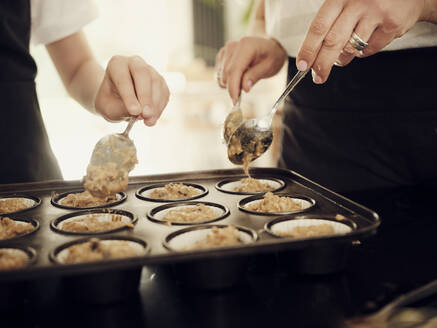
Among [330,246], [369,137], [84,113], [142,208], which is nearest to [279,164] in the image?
[369,137]

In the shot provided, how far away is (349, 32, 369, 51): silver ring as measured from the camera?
1.48 meters

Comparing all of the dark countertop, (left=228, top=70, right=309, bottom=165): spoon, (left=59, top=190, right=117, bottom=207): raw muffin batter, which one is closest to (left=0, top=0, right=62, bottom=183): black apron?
(left=59, top=190, right=117, bottom=207): raw muffin batter

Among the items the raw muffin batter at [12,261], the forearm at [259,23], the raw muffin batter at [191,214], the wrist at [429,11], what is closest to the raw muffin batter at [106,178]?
the raw muffin batter at [191,214]

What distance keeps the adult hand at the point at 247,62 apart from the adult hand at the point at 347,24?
0.68 m

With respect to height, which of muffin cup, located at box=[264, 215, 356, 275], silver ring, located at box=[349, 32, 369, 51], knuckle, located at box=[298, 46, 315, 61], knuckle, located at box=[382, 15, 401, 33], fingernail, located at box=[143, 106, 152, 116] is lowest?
muffin cup, located at box=[264, 215, 356, 275]

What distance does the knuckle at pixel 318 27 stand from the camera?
4.73 ft

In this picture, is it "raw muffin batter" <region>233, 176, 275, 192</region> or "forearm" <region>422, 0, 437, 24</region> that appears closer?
"forearm" <region>422, 0, 437, 24</region>

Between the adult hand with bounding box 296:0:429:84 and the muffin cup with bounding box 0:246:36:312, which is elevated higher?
the adult hand with bounding box 296:0:429:84

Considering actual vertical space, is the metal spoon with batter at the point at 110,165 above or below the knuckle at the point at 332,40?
below

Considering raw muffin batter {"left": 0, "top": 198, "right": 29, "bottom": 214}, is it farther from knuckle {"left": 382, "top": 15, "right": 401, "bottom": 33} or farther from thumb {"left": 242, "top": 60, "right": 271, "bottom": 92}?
knuckle {"left": 382, "top": 15, "right": 401, "bottom": 33}

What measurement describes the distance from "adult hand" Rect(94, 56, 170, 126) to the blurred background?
3.73m

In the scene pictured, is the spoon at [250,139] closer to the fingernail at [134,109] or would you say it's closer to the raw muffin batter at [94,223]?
the fingernail at [134,109]

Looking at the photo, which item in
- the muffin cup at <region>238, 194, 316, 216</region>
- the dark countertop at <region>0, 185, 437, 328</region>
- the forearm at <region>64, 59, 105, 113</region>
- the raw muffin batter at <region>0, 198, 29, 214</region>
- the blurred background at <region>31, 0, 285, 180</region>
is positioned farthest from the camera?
the blurred background at <region>31, 0, 285, 180</region>

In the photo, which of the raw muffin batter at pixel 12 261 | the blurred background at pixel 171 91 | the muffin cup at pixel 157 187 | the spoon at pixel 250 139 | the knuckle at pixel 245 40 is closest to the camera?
the raw muffin batter at pixel 12 261
